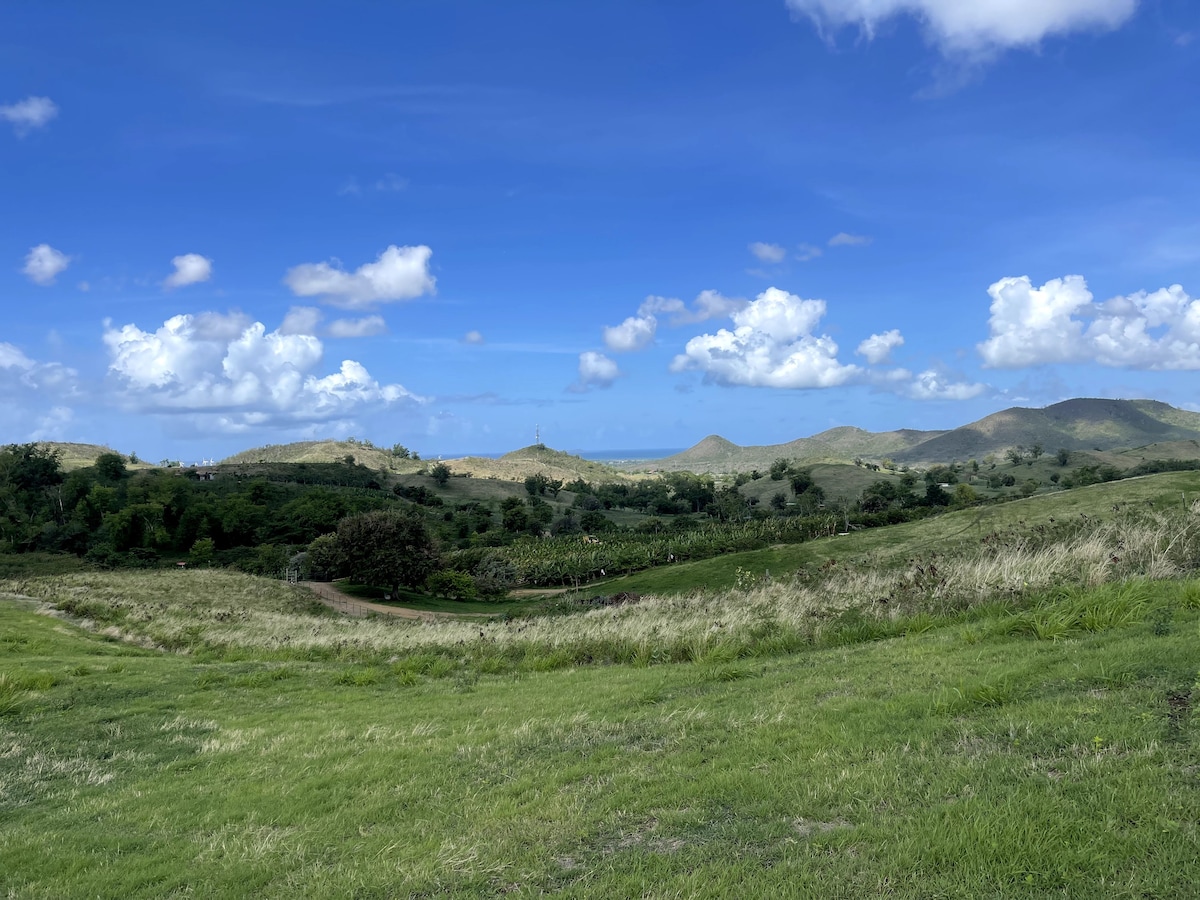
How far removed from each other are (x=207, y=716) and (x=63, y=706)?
2747 mm

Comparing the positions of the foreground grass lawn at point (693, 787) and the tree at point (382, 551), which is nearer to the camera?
the foreground grass lawn at point (693, 787)

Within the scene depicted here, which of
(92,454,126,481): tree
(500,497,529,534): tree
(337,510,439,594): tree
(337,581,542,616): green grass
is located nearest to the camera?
(337,581,542,616): green grass

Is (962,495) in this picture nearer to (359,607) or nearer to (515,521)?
(515,521)

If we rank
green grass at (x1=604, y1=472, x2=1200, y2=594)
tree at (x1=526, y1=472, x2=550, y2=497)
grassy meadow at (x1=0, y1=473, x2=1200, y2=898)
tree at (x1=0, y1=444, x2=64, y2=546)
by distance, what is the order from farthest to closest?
tree at (x1=526, y1=472, x2=550, y2=497), tree at (x1=0, y1=444, x2=64, y2=546), green grass at (x1=604, y1=472, x2=1200, y2=594), grassy meadow at (x1=0, y1=473, x2=1200, y2=898)

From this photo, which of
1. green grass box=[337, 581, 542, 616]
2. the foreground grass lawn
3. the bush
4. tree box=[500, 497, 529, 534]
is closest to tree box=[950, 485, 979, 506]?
tree box=[500, 497, 529, 534]

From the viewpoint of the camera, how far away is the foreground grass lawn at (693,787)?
14.1 ft

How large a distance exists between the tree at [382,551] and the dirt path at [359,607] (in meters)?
2.28

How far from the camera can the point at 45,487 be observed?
373ft

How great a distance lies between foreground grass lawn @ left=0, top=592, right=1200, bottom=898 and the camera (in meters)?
4.31

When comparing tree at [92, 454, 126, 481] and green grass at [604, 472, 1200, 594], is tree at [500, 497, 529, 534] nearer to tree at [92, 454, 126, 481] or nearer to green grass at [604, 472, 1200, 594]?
green grass at [604, 472, 1200, 594]

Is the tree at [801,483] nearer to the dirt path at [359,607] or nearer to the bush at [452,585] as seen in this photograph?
the bush at [452,585]

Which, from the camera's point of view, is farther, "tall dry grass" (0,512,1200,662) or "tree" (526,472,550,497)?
"tree" (526,472,550,497)

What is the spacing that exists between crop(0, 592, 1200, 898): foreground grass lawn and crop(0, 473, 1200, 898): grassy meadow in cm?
3

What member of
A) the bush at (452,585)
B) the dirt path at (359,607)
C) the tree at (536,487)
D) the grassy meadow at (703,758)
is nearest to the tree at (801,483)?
the tree at (536,487)
